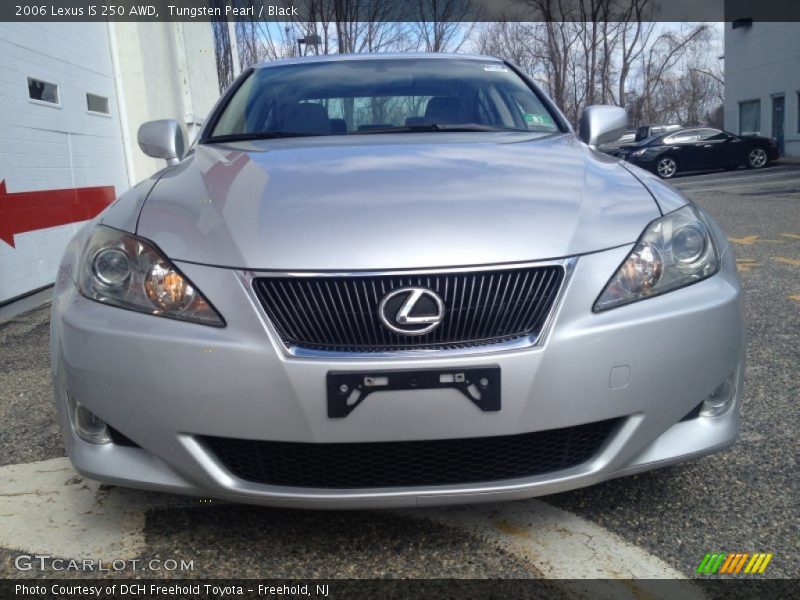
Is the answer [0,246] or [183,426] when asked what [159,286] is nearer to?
[183,426]

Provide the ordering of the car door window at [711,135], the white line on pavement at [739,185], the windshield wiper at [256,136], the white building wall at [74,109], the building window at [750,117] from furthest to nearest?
the building window at [750,117], the car door window at [711,135], the white line on pavement at [739,185], the white building wall at [74,109], the windshield wiper at [256,136]

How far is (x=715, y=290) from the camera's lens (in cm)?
205

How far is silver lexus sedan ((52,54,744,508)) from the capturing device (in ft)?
5.92

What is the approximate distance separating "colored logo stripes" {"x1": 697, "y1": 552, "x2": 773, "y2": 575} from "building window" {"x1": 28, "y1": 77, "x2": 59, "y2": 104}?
6.47m

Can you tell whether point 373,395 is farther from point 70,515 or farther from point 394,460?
point 70,515

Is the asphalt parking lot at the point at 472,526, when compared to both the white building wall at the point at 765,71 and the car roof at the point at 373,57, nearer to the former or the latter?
the car roof at the point at 373,57

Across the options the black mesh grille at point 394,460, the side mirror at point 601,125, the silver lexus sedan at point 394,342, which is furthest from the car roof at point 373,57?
the black mesh grille at point 394,460

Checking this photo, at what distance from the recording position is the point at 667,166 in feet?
67.7

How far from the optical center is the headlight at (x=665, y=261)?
1.95 m

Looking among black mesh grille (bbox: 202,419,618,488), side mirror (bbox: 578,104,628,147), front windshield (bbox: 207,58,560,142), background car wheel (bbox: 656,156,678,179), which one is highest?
front windshield (bbox: 207,58,560,142)

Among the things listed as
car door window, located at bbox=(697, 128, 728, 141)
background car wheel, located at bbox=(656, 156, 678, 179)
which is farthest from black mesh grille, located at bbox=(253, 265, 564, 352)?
car door window, located at bbox=(697, 128, 728, 141)

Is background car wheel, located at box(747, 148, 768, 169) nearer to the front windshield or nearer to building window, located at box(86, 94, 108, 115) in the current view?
building window, located at box(86, 94, 108, 115)
